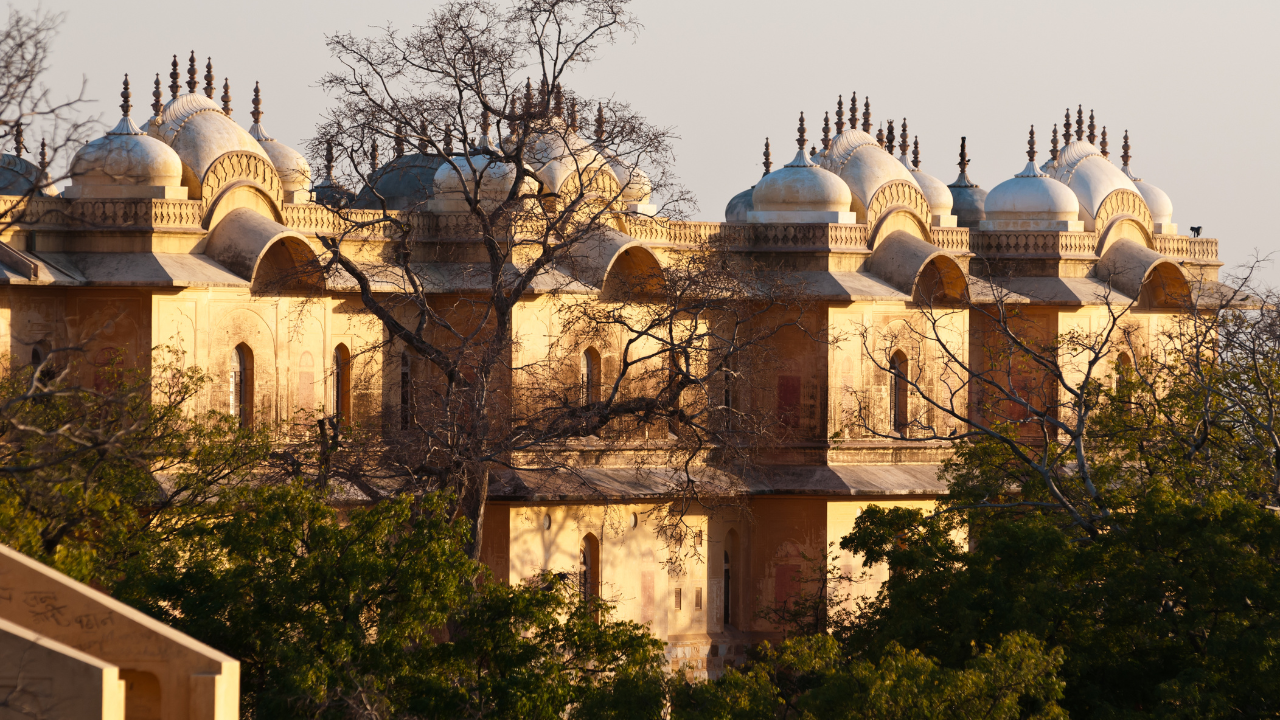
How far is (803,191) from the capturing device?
28234mm

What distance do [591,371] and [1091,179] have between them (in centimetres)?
1236

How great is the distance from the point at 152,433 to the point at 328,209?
15.1 ft

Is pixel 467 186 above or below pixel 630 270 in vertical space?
above

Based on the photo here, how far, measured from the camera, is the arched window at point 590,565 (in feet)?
82.5

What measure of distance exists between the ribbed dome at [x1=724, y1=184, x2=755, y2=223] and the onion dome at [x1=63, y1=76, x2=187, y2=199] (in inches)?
514

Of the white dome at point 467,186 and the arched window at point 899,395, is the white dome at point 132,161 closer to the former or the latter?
the white dome at point 467,186

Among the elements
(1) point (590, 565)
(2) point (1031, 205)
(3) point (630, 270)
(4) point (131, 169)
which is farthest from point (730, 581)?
(4) point (131, 169)

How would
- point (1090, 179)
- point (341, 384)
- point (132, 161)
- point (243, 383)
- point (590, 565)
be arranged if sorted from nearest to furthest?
point (132, 161) < point (243, 383) < point (341, 384) < point (590, 565) < point (1090, 179)

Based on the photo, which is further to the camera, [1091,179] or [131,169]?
[1091,179]

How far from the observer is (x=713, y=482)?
2584 cm

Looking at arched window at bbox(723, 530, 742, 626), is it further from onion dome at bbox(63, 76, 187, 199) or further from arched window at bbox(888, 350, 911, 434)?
onion dome at bbox(63, 76, 187, 199)

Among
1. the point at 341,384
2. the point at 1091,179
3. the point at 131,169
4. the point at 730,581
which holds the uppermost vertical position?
the point at 1091,179

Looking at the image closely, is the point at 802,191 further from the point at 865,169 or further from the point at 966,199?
the point at 966,199

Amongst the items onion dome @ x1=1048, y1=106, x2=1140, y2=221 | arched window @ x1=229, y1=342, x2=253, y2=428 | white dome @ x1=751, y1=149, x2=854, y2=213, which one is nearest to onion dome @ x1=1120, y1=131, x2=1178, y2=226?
onion dome @ x1=1048, y1=106, x2=1140, y2=221
